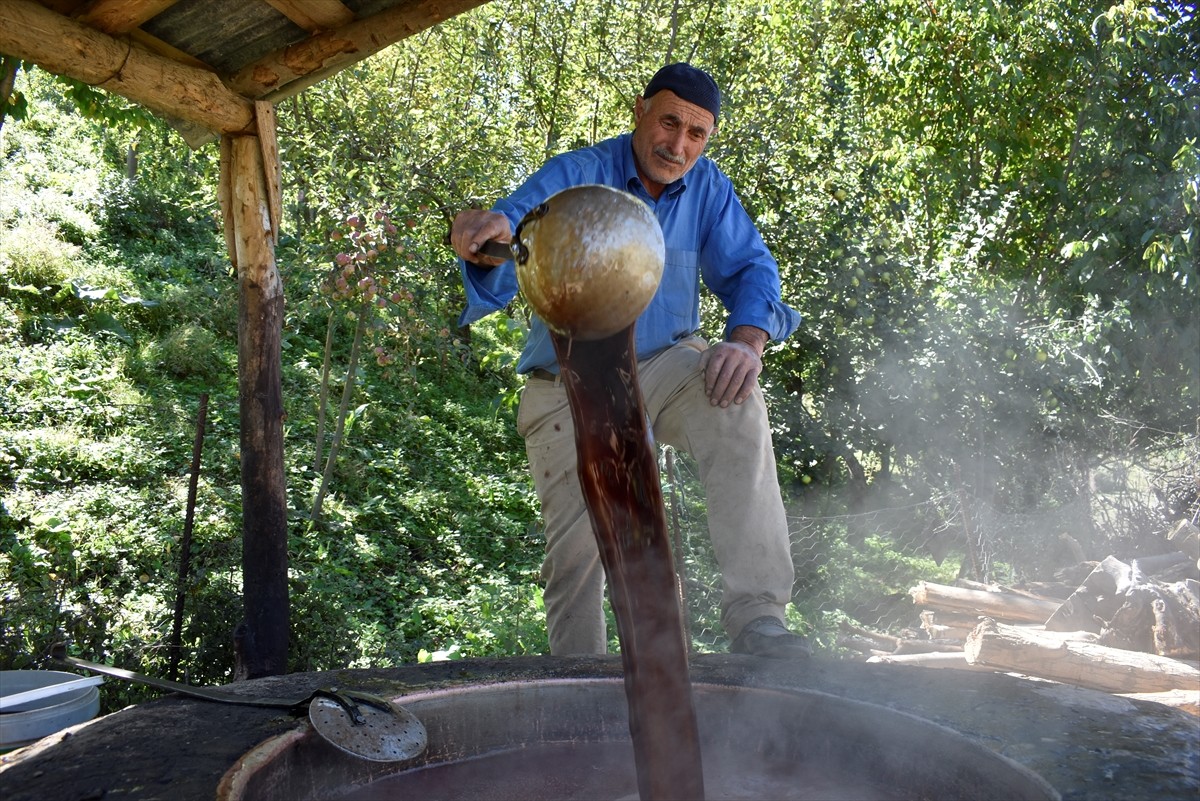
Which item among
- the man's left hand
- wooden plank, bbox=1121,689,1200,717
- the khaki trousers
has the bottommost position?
wooden plank, bbox=1121,689,1200,717

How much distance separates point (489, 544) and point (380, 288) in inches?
89.2

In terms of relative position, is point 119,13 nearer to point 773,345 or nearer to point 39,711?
point 39,711

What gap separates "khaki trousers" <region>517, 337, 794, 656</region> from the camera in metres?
2.58

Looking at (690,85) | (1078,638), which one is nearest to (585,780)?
(690,85)

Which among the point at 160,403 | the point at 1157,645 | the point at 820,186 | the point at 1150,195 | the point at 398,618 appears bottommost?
the point at 1157,645

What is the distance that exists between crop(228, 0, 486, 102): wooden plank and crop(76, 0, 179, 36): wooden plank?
0.46 metres

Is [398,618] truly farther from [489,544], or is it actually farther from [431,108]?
[431,108]

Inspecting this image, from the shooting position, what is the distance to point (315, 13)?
3311 mm

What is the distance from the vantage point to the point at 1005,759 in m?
1.47

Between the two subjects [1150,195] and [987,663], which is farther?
[1150,195]

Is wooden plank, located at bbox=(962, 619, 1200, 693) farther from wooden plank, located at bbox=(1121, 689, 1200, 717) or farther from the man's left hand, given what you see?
the man's left hand

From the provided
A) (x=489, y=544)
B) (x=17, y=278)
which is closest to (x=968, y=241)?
(x=489, y=544)

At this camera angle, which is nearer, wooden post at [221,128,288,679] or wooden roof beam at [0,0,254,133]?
wooden roof beam at [0,0,254,133]

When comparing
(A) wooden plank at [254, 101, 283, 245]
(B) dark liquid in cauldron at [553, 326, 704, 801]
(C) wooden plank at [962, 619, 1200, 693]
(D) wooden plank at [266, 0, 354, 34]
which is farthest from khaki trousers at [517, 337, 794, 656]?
(C) wooden plank at [962, 619, 1200, 693]
